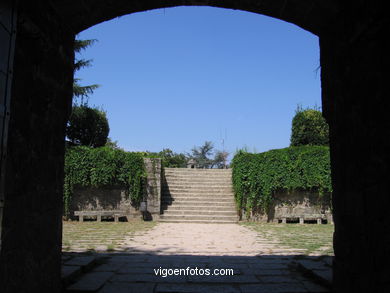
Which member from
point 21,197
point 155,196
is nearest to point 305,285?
point 21,197

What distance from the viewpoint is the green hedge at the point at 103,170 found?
37.3ft

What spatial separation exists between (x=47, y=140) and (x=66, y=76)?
678 mm

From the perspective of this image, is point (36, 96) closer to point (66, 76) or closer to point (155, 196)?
point (66, 76)

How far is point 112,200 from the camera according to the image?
11.6 metres

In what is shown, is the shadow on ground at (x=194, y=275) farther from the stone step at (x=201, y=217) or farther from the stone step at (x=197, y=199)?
the stone step at (x=197, y=199)

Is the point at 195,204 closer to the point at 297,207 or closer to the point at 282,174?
the point at 282,174

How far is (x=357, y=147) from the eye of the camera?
2311 mm

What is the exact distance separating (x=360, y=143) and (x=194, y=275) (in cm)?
212

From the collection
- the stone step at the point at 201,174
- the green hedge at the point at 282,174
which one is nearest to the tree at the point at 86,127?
the stone step at the point at 201,174


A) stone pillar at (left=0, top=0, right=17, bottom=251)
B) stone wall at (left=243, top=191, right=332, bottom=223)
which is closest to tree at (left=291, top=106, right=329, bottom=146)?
stone wall at (left=243, top=191, right=332, bottom=223)

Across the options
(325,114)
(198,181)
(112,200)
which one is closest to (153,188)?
(112,200)

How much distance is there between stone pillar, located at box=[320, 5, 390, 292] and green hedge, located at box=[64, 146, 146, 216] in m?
9.65

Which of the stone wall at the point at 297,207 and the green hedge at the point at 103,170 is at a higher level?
the green hedge at the point at 103,170

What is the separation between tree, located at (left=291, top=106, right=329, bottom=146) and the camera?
45.0 ft
